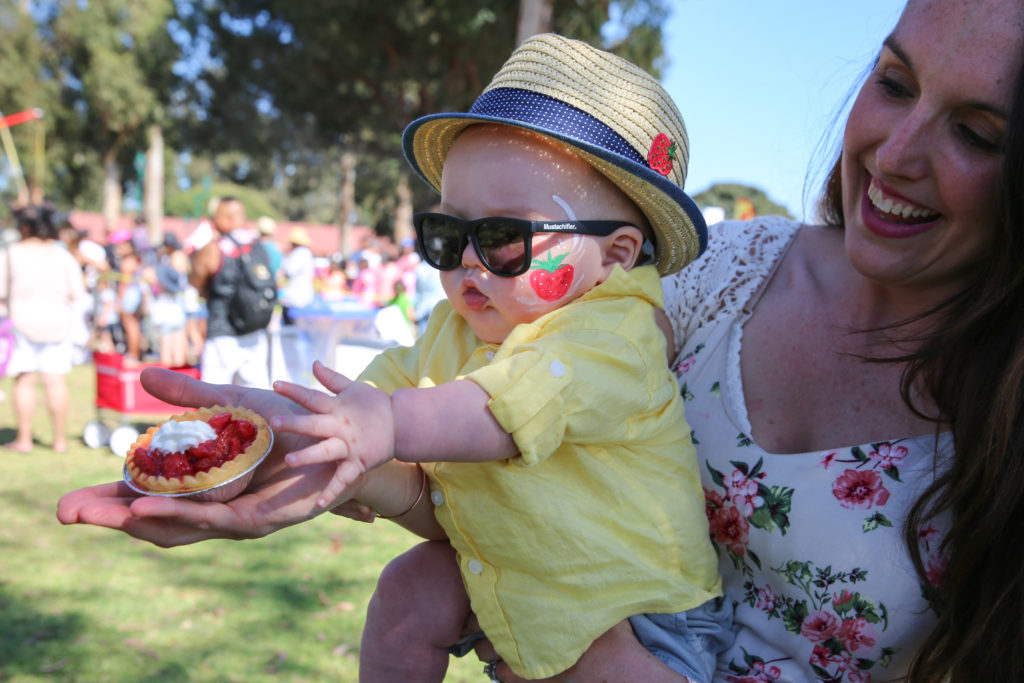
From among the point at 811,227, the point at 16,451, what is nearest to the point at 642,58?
the point at 16,451

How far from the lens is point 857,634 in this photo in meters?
1.65

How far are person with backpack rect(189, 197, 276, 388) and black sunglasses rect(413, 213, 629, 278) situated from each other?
669cm

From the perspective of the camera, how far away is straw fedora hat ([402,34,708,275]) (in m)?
1.66

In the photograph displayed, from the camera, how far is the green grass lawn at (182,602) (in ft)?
12.9

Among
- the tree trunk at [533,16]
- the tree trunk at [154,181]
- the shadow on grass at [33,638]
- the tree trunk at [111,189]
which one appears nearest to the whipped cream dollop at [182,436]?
the shadow on grass at [33,638]

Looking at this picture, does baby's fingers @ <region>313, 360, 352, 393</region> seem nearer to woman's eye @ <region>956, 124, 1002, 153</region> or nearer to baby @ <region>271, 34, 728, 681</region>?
baby @ <region>271, 34, 728, 681</region>

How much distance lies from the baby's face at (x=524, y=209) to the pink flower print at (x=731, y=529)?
25.4 inches

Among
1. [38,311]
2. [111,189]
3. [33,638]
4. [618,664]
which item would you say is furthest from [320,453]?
[111,189]

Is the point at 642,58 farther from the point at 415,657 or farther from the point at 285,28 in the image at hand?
the point at 415,657

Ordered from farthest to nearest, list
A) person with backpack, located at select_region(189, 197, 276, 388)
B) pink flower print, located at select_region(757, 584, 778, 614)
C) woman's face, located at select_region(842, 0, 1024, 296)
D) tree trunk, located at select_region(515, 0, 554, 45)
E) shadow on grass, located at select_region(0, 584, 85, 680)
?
1. tree trunk, located at select_region(515, 0, 554, 45)
2. person with backpack, located at select_region(189, 197, 276, 388)
3. shadow on grass, located at select_region(0, 584, 85, 680)
4. pink flower print, located at select_region(757, 584, 778, 614)
5. woman's face, located at select_region(842, 0, 1024, 296)

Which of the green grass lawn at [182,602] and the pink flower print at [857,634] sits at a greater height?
the pink flower print at [857,634]

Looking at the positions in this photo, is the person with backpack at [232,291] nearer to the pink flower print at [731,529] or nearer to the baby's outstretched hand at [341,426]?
the pink flower print at [731,529]

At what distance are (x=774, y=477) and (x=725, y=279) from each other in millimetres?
631

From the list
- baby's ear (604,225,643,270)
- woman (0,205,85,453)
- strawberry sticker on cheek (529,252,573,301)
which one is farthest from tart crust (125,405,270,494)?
Result: woman (0,205,85,453)
